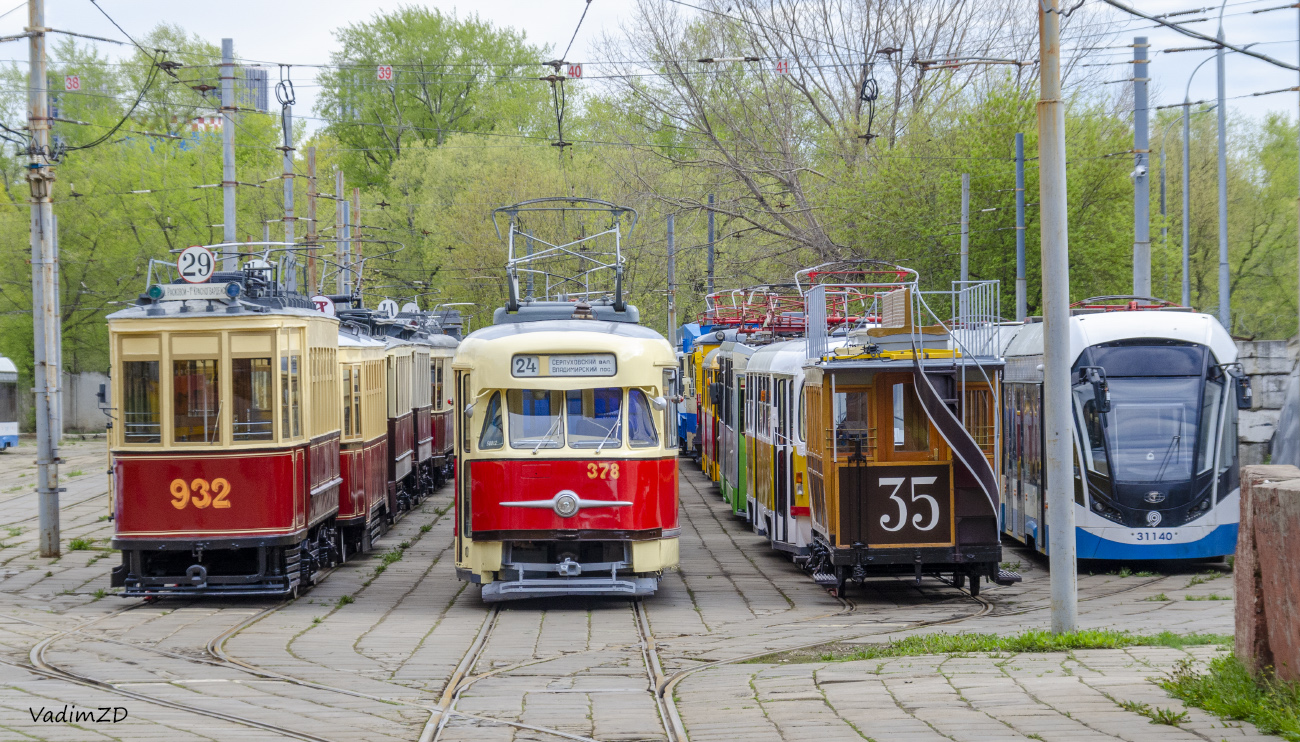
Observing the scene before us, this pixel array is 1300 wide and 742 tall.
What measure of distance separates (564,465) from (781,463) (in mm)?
4494

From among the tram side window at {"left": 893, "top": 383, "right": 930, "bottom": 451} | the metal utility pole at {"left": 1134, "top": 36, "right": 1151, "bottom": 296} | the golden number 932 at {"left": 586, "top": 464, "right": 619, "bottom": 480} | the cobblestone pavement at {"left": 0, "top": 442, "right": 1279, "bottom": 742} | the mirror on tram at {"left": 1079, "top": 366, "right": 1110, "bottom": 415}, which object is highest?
the metal utility pole at {"left": 1134, "top": 36, "right": 1151, "bottom": 296}

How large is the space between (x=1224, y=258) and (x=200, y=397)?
2456 cm

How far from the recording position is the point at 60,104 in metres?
50.8

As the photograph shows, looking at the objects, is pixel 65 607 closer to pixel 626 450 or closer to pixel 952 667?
pixel 626 450

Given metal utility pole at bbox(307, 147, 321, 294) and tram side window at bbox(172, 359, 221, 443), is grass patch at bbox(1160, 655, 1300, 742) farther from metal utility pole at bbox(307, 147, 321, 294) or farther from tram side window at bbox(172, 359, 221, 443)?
metal utility pole at bbox(307, 147, 321, 294)

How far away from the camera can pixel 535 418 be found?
1352 cm

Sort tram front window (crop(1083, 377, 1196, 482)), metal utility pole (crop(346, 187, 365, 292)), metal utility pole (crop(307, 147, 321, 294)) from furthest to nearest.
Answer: metal utility pole (crop(346, 187, 365, 292)), metal utility pole (crop(307, 147, 321, 294)), tram front window (crop(1083, 377, 1196, 482))

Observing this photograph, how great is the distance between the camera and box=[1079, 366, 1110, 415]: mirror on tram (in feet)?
50.9

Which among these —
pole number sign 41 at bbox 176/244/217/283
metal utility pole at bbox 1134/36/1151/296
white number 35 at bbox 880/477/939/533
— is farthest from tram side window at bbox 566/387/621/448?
metal utility pole at bbox 1134/36/1151/296

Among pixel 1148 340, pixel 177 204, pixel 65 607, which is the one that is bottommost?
pixel 65 607

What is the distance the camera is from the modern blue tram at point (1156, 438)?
15.5m

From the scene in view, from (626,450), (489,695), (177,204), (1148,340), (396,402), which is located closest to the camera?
(489,695)

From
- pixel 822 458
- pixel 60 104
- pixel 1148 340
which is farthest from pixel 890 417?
pixel 60 104

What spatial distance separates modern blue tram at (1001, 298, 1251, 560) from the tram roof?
1cm
